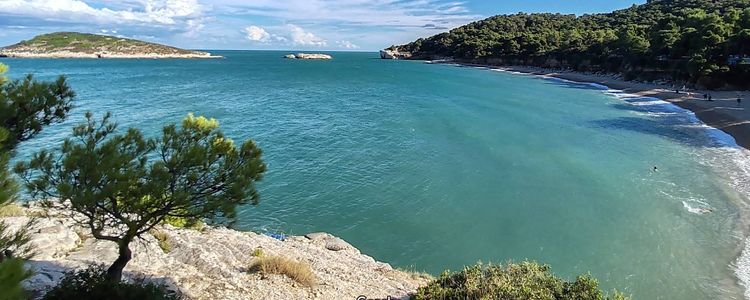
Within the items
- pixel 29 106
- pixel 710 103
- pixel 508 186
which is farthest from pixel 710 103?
pixel 29 106

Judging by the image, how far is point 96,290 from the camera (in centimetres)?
912

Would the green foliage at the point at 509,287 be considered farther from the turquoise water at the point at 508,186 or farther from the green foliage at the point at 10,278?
the green foliage at the point at 10,278

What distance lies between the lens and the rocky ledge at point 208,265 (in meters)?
12.1

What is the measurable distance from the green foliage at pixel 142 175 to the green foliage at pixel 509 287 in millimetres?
5118

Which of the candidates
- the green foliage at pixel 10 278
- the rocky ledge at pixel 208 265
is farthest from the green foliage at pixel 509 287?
the green foliage at pixel 10 278

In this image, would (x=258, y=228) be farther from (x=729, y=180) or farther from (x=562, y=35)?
(x=562, y=35)

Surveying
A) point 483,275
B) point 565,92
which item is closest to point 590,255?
point 483,275

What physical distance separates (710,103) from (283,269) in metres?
64.7

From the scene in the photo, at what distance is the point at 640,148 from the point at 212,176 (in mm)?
38883

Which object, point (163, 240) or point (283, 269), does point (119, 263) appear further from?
point (163, 240)

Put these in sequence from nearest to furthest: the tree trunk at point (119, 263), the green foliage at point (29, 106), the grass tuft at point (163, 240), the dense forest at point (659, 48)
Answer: the green foliage at point (29, 106), the tree trunk at point (119, 263), the grass tuft at point (163, 240), the dense forest at point (659, 48)

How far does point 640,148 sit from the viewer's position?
39.2m

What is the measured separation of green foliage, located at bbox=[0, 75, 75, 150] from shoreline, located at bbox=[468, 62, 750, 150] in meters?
46.4

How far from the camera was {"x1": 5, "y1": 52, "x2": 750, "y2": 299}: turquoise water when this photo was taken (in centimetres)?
1995
